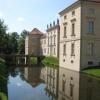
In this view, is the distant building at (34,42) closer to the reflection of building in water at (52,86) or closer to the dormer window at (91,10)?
the dormer window at (91,10)

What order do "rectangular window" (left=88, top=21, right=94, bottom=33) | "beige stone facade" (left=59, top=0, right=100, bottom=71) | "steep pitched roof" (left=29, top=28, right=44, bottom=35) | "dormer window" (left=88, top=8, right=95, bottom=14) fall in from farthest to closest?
"steep pitched roof" (left=29, top=28, right=44, bottom=35), "rectangular window" (left=88, top=21, right=94, bottom=33), "dormer window" (left=88, top=8, right=95, bottom=14), "beige stone facade" (left=59, top=0, right=100, bottom=71)

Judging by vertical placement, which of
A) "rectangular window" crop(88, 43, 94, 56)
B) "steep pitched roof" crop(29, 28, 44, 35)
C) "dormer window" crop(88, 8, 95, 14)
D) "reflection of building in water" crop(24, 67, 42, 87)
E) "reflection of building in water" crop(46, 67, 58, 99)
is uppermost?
"dormer window" crop(88, 8, 95, 14)

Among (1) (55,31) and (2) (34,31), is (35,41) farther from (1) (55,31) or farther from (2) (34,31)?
(1) (55,31)

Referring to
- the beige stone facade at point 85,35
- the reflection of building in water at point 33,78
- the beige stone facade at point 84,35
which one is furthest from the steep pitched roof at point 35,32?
the reflection of building in water at point 33,78

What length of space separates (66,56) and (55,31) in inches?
1011

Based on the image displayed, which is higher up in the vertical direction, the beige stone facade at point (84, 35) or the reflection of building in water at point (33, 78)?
the beige stone facade at point (84, 35)

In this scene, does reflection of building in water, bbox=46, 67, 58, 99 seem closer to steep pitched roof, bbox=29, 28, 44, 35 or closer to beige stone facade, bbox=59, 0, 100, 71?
beige stone facade, bbox=59, 0, 100, 71

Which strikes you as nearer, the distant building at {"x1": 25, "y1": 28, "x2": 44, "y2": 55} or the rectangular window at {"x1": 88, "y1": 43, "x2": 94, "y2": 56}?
the rectangular window at {"x1": 88, "y1": 43, "x2": 94, "y2": 56}

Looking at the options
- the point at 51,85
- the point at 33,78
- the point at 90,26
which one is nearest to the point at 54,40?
the point at 90,26

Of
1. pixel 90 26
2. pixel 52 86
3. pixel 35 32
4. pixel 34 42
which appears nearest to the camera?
pixel 52 86

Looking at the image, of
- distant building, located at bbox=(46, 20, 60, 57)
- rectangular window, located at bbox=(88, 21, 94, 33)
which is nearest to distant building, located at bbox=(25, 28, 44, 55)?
distant building, located at bbox=(46, 20, 60, 57)

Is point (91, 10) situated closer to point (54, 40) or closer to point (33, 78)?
point (33, 78)

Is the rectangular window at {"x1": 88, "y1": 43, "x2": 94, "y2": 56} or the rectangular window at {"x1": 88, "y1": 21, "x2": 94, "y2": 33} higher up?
the rectangular window at {"x1": 88, "y1": 21, "x2": 94, "y2": 33}

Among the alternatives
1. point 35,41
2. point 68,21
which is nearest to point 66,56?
point 68,21
